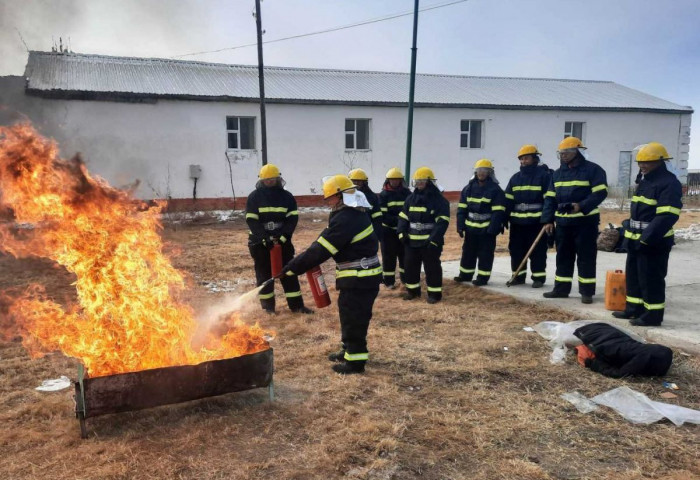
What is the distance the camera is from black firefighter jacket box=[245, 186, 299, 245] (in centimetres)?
752

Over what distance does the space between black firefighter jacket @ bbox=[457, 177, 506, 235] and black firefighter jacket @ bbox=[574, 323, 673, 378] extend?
3.18m

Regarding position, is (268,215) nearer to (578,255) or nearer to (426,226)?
(426,226)

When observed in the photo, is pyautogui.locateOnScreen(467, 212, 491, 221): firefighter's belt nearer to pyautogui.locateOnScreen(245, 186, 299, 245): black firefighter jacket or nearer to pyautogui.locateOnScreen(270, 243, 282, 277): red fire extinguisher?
pyautogui.locateOnScreen(245, 186, 299, 245): black firefighter jacket

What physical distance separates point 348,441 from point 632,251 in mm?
4508

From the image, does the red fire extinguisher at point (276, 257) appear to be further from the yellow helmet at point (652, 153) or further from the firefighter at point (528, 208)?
the yellow helmet at point (652, 153)

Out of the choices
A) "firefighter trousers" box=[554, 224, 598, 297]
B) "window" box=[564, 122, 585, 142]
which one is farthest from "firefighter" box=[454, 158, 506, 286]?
"window" box=[564, 122, 585, 142]

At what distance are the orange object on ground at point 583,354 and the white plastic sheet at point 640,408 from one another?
712 mm

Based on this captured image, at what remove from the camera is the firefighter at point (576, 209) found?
24.2ft

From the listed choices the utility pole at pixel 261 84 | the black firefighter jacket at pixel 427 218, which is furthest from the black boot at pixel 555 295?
the utility pole at pixel 261 84

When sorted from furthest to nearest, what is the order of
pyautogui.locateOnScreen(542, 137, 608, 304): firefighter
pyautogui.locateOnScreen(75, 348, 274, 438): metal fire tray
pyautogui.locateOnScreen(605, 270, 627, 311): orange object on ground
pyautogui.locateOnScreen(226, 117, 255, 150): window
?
pyautogui.locateOnScreen(226, 117, 255, 150): window
pyautogui.locateOnScreen(542, 137, 608, 304): firefighter
pyautogui.locateOnScreen(605, 270, 627, 311): orange object on ground
pyautogui.locateOnScreen(75, 348, 274, 438): metal fire tray

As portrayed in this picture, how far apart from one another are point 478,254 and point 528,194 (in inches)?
53.1

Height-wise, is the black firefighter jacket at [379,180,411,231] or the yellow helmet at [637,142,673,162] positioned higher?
the yellow helmet at [637,142,673,162]

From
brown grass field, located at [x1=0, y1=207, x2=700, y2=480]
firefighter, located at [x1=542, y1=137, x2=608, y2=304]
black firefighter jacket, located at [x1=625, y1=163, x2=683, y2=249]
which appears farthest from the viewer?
firefighter, located at [x1=542, y1=137, x2=608, y2=304]

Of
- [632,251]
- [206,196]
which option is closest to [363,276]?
[632,251]
